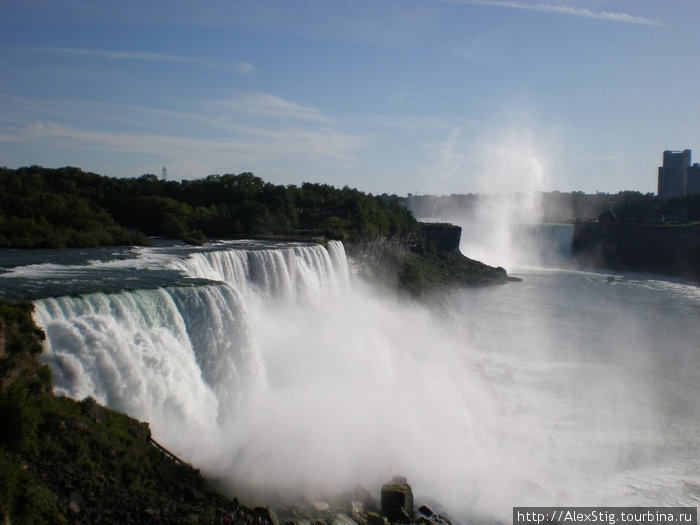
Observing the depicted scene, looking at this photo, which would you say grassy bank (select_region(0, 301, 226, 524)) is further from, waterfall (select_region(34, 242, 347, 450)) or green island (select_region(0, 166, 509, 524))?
waterfall (select_region(34, 242, 347, 450))

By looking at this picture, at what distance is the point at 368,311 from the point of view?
2848 cm

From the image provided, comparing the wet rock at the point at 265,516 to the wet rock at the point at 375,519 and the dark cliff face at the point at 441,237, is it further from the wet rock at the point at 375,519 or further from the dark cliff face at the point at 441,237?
the dark cliff face at the point at 441,237

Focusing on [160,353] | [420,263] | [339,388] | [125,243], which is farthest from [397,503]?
[420,263]

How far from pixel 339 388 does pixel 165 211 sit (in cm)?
1940

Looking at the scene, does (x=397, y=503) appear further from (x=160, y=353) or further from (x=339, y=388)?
(x=339, y=388)

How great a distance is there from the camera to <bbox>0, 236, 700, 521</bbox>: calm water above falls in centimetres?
1115

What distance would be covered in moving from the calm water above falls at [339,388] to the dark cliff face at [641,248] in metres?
32.4

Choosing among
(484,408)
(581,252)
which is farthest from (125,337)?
(581,252)

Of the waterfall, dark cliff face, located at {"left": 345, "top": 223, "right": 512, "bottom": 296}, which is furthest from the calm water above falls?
dark cliff face, located at {"left": 345, "top": 223, "right": 512, "bottom": 296}

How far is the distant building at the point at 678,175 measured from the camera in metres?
135

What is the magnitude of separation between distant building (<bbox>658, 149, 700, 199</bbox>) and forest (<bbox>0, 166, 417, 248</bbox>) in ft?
363

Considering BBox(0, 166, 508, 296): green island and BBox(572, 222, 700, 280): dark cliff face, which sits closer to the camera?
BBox(0, 166, 508, 296): green island

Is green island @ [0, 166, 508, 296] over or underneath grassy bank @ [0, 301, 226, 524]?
over

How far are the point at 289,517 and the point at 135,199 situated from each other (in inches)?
1063
